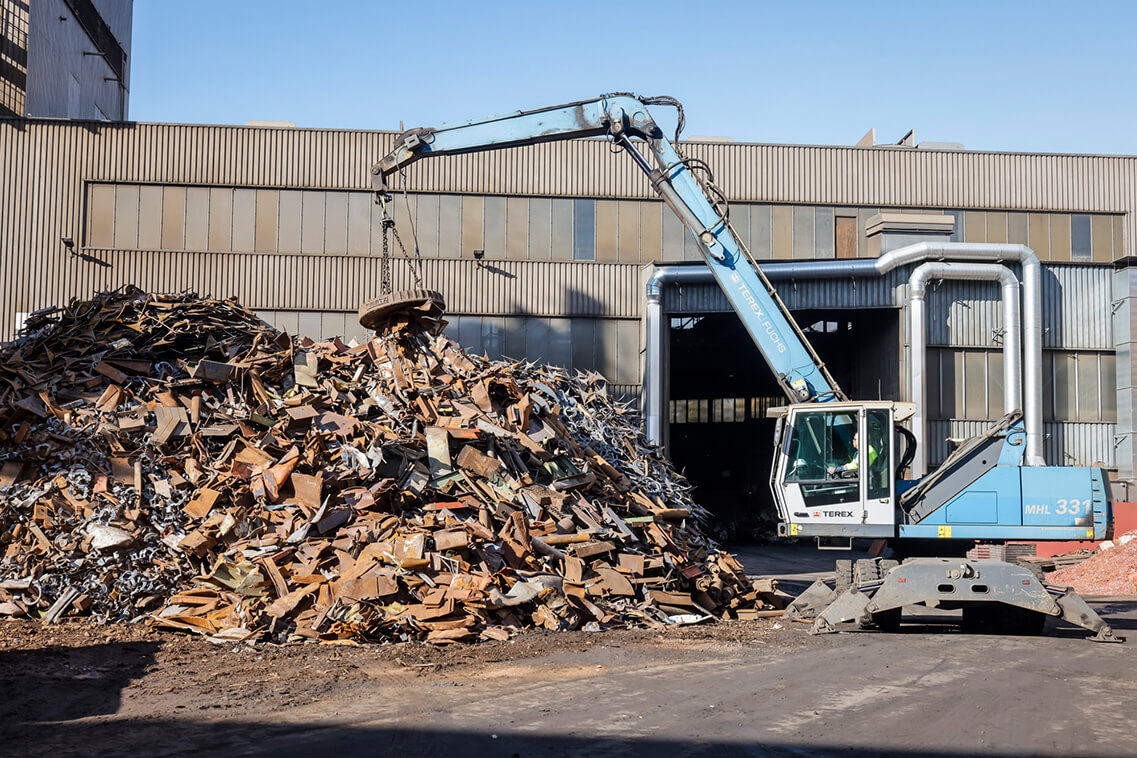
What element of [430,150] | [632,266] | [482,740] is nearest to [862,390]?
[632,266]

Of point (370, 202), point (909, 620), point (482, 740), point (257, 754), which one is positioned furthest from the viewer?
point (370, 202)

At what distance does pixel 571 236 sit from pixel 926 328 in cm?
992

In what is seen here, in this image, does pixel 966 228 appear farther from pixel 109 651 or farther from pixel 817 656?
pixel 109 651

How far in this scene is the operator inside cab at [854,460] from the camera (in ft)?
46.0

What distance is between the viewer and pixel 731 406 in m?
40.7

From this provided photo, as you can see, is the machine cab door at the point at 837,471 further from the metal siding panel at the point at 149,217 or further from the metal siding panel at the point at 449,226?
the metal siding panel at the point at 149,217

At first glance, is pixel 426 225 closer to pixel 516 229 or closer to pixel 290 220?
pixel 516 229

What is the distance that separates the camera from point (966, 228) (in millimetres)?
29969

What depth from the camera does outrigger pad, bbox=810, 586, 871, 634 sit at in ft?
43.1

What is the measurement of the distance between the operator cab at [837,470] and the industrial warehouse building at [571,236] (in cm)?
1331

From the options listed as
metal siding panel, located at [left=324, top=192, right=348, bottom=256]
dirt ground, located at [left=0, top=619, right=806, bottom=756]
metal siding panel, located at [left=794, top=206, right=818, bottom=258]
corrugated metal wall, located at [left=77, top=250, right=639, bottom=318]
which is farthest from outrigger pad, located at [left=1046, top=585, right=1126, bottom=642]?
metal siding panel, located at [left=324, top=192, right=348, bottom=256]

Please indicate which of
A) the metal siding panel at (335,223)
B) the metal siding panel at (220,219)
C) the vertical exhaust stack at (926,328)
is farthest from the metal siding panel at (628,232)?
the metal siding panel at (220,219)

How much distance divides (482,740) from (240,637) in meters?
5.32

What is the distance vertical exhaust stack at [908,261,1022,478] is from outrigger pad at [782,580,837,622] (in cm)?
1313
